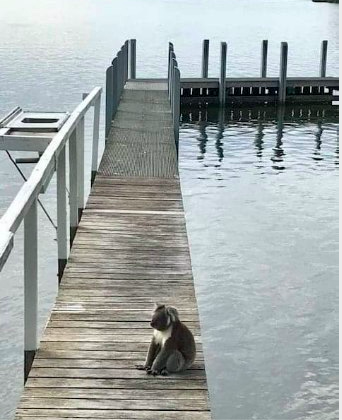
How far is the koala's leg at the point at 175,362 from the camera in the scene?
476 cm

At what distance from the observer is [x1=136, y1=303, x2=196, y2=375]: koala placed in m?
4.70

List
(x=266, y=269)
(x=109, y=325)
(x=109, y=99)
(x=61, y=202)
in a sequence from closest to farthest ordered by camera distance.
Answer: (x=109, y=325)
(x=61, y=202)
(x=266, y=269)
(x=109, y=99)

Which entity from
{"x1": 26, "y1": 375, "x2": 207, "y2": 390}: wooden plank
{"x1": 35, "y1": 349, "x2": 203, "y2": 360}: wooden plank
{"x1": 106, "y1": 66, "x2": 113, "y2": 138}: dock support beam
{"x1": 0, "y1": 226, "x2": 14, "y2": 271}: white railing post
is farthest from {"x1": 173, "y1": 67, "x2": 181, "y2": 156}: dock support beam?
{"x1": 0, "y1": 226, "x2": 14, "y2": 271}: white railing post

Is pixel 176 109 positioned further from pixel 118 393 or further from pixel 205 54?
pixel 205 54

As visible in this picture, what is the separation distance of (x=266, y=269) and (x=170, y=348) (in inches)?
260

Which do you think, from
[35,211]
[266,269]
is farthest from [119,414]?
[266,269]

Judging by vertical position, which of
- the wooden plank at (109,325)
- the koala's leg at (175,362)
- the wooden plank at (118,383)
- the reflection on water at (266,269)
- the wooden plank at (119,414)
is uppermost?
the koala's leg at (175,362)

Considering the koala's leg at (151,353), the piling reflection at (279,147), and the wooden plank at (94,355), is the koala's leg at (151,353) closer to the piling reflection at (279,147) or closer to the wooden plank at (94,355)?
the wooden plank at (94,355)

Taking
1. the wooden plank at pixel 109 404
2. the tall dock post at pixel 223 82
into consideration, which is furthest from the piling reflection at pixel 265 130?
the wooden plank at pixel 109 404

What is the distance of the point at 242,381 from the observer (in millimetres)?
8016

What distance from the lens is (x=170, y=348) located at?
474 centimetres

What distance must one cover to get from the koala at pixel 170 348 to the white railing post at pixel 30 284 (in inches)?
30.4

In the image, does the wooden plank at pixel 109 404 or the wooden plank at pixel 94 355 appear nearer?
the wooden plank at pixel 109 404

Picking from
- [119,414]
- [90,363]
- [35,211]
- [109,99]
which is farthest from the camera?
[109,99]
